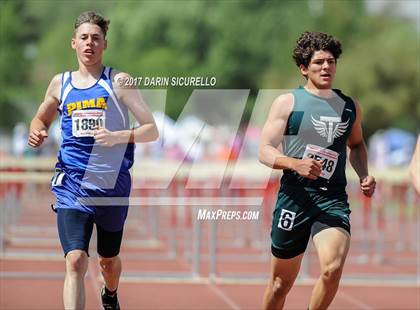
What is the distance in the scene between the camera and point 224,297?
37.2 ft

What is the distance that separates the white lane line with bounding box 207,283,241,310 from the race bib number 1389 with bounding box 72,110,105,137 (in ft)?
11.4

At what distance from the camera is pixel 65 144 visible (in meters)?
7.68

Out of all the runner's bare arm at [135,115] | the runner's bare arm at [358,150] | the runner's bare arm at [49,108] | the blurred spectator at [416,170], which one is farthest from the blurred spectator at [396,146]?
the blurred spectator at [416,170]

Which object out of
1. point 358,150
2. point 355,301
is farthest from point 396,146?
point 358,150

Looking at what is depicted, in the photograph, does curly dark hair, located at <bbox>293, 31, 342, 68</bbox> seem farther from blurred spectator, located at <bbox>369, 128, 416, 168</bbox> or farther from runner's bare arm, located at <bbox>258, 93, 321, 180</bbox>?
blurred spectator, located at <bbox>369, 128, 416, 168</bbox>

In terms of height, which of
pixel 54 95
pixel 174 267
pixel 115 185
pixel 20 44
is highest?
pixel 20 44

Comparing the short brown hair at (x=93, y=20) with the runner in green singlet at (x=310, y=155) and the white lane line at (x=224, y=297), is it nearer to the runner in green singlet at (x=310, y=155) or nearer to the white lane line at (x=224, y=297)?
the runner in green singlet at (x=310, y=155)

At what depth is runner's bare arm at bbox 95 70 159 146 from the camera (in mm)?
7512

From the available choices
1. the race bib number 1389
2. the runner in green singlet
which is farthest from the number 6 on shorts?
the race bib number 1389

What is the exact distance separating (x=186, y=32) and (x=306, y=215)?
58129mm

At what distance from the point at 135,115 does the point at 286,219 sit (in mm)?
1303

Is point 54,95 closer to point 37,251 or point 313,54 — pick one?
point 313,54

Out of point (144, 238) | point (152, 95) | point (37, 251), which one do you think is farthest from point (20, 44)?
point (152, 95)

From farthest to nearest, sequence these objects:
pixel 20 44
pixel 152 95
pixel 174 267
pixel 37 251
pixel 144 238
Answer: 1. pixel 20 44
2. pixel 144 238
3. pixel 37 251
4. pixel 174 267
5. pixel 152 95
